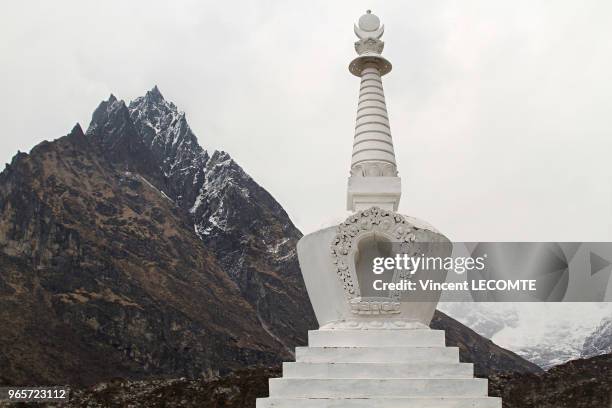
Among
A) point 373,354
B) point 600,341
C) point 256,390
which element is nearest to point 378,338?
point 373,354

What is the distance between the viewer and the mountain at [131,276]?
70.5 meters

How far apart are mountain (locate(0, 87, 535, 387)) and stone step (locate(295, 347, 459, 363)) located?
43864mm

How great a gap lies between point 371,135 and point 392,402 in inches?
192

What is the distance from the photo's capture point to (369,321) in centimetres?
1130

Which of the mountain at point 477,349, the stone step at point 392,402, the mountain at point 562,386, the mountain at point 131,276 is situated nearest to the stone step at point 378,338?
the stone step at point 392,402

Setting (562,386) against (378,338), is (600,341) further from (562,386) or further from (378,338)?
(378,338)

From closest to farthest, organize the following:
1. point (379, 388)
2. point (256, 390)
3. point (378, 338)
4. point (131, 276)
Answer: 1. point (379, 388)
2. point (378, 338)
3. point (256, 390)
4. point (131, 276)

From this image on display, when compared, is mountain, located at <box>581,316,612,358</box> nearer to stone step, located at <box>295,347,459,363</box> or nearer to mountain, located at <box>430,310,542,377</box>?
mountain, located at <box>430,310,542,377</box>

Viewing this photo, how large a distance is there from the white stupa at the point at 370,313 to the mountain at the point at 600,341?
48932 millimetres

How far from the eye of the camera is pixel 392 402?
10086 mm

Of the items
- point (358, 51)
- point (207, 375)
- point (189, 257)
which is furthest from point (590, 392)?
point (189, 257)

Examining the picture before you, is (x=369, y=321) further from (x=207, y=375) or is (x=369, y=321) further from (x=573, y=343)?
(x=207, y=375)

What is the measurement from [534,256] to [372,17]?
5.76 m

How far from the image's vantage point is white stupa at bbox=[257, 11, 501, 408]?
1025 centimetres
